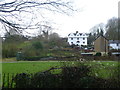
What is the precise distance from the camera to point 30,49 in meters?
22.9

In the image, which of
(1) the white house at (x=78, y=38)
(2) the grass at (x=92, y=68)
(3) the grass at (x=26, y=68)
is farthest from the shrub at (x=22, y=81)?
(1) the white house at (x=78, y=38)

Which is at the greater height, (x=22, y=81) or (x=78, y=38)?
(x=78, y=38)

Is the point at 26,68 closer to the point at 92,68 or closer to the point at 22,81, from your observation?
the point at 22,81

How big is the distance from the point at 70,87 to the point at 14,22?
3.59 meters

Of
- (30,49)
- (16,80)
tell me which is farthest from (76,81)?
(30,49)

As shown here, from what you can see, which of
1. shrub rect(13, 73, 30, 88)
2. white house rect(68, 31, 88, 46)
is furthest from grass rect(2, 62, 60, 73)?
white house rect(68, 31, 88, 46)

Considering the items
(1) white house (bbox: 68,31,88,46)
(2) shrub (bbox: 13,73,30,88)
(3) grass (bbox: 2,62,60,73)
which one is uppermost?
(1) white house (bbox: 68,31,88,46)

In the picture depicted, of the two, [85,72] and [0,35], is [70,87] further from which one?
[0,35]

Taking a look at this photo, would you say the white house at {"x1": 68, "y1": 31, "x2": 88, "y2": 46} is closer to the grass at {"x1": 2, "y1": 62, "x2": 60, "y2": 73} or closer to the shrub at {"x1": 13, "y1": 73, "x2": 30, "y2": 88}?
the grass at {"x1": 2, "y1": 62, "x2": 60, "y2": 73}

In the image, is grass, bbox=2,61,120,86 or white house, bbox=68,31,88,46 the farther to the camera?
white house, bbox=68,31,88,46

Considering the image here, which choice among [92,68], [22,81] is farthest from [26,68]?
[92,68]

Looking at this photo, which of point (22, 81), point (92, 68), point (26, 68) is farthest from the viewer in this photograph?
point (26, 68)

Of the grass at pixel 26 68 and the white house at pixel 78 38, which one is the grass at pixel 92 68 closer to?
Result: the grass at pixel 26 68

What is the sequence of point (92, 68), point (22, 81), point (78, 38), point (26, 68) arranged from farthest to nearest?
1. point (78, 38)
2. point (26, 68)
3. point (92, 68)
4. point (22, 81)
